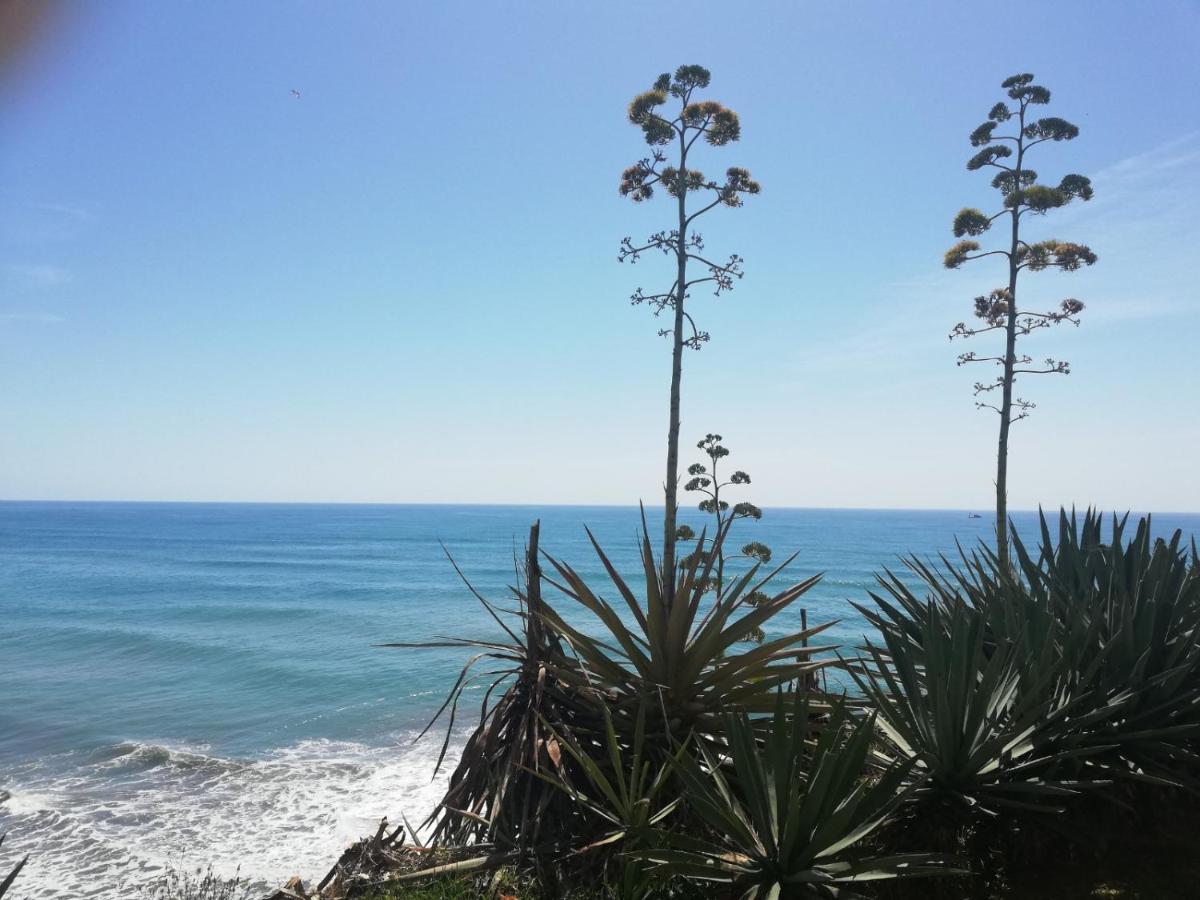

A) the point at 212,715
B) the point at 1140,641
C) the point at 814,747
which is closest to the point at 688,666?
the point at 814,747

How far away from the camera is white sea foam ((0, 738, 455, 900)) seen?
10.5 m

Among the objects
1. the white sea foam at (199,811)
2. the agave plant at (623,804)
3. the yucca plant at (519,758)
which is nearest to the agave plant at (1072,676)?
the agave plant at (623,804)

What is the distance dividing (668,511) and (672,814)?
5.31 meters

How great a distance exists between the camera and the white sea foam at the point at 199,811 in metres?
10.5

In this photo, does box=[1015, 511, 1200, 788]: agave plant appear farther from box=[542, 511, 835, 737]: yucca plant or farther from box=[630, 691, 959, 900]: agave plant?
box=[542, 511, 835, 737]: yucca plant

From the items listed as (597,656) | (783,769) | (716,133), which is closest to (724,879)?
(783,769)

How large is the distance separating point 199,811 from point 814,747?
1244 centimetres

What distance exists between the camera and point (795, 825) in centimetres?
316

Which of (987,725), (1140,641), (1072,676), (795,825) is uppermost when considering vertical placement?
(1140,641)

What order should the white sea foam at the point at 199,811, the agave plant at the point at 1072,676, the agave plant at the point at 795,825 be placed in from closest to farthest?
the agave plant at the point at 795,825
the agave plant at the point at 1072,676
the white sea foam at the point at 199,811

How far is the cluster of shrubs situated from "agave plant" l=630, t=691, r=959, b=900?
1cm

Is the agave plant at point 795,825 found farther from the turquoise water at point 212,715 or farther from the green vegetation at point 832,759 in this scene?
the turquoise water at point 212,715

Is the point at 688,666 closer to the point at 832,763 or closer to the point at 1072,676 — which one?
the point at 832,763

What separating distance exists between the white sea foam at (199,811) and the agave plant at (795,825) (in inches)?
358
